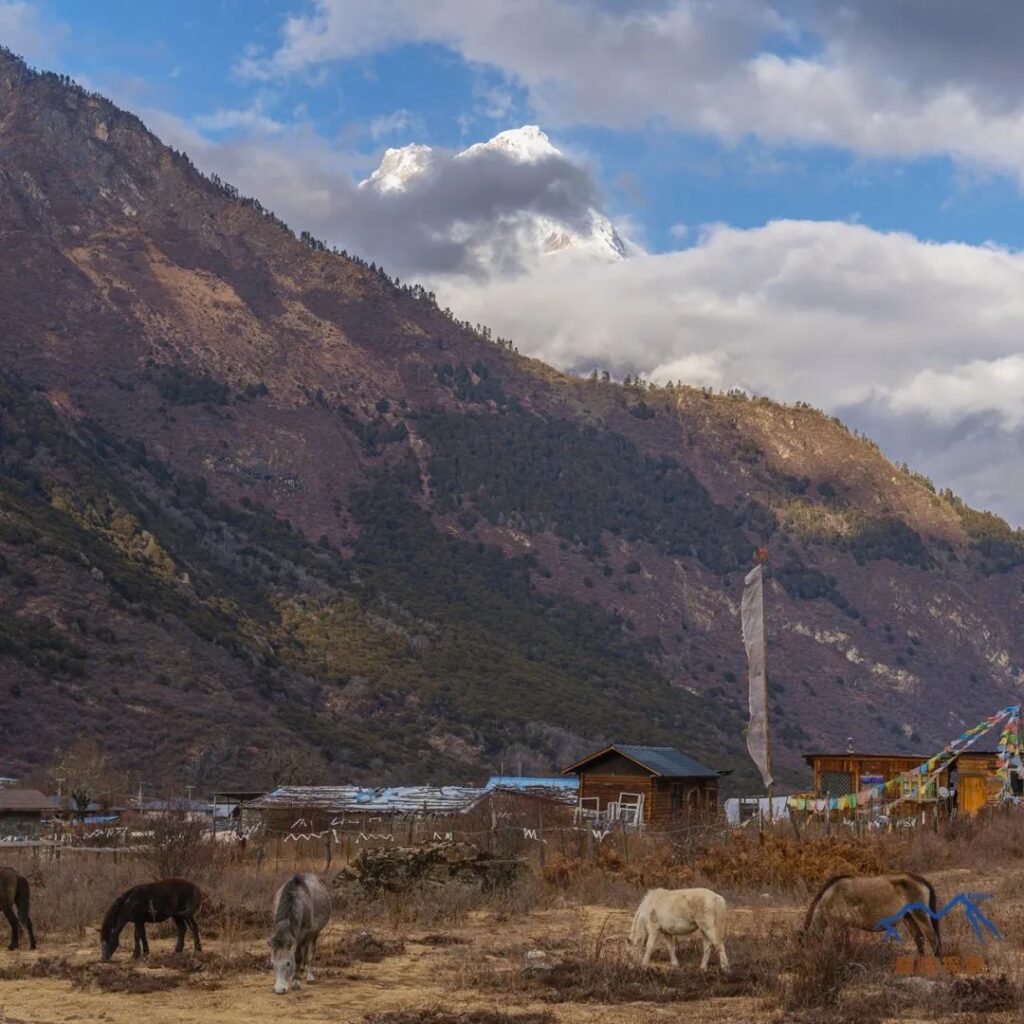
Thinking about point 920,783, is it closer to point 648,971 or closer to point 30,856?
point 30,856

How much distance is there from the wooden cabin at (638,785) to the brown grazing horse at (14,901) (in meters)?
33.7

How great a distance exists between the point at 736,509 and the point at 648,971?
14206 cm

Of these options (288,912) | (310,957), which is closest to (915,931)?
(310,957)

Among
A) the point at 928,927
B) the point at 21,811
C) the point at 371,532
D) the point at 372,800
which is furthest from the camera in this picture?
the point at 371,532

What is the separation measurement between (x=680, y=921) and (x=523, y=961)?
6.48 ft

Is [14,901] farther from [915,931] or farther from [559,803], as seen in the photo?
[559,803]

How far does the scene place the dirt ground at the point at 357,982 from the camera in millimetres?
13125

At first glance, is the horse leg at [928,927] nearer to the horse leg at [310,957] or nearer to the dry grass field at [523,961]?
the dry grass field at [523,961]

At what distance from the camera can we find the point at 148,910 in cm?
1691

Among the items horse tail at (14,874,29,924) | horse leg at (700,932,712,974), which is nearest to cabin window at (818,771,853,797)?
horse leg at (700,932,712,974)

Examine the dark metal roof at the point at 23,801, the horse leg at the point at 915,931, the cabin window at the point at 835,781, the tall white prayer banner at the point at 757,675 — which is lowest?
the horse leg at the point at 915,931

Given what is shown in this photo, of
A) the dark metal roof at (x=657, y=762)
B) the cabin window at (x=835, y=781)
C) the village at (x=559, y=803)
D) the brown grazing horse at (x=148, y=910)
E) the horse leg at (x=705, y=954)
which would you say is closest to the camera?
the horse leg at (x=705, y=954)

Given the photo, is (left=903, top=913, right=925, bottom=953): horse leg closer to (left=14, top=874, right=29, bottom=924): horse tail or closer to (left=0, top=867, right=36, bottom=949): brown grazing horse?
(left=0, top=867, right=36, bottom=949): brown grazing horse

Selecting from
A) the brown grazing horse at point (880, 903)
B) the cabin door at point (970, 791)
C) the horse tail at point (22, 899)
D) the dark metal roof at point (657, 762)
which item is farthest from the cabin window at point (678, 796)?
the brown grazing horse at point (880, 903)
